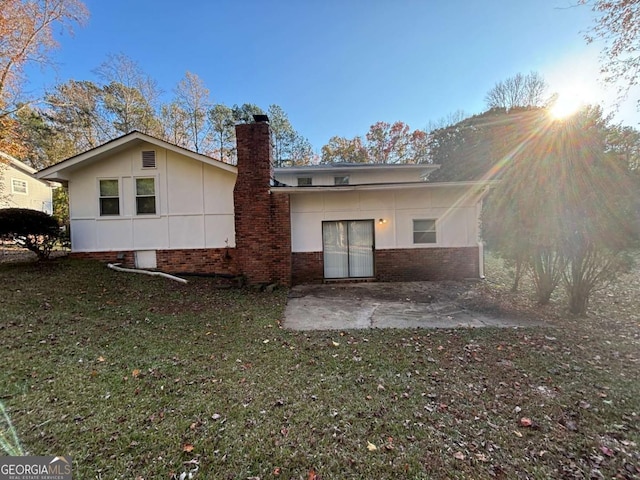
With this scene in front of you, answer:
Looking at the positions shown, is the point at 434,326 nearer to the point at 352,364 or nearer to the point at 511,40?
the point at 352,364

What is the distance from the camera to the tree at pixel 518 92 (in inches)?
899

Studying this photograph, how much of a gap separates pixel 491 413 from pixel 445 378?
66cm

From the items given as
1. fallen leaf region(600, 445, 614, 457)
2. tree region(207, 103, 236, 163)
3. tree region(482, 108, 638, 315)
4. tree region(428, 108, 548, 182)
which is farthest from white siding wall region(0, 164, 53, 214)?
tree region(428, 108, 548, 182)

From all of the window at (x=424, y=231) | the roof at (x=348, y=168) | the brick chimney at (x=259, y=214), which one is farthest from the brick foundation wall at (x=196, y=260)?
the roof at (x=348, y=168)

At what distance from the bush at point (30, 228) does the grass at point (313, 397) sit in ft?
10.8

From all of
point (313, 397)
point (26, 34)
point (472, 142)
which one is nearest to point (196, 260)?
point (313, 397)

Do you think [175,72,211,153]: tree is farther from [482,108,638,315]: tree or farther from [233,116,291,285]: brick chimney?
[482,108,638,315]: tree

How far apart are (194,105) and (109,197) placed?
16408 millimetres

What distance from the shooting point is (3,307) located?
5.05 meters

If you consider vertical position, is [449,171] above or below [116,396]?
above

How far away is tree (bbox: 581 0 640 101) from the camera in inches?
299

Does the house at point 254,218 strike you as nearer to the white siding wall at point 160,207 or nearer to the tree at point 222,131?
the white siding wall at point 160,207

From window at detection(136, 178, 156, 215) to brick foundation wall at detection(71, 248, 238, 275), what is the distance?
4.36ft

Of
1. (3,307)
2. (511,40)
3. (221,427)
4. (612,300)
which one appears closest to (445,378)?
(221,427)
